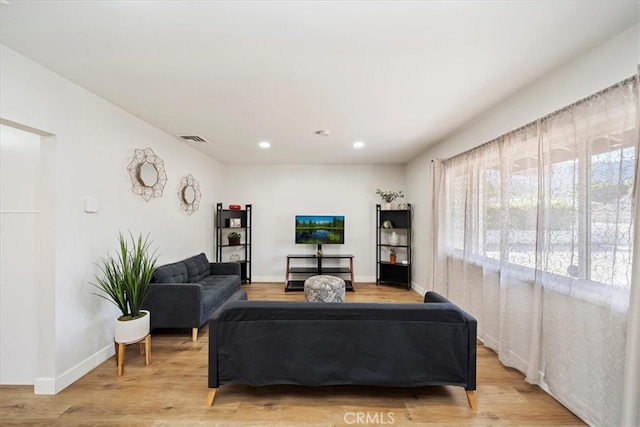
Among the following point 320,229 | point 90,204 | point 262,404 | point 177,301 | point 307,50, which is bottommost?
point 262,404

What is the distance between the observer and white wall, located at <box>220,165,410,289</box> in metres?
5.71

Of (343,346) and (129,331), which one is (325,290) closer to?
(343,346)

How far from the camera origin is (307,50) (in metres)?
1.77

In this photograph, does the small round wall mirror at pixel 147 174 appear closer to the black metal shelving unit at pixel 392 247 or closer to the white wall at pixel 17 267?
the white wall at pixel 17 267

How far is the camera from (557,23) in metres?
1.52

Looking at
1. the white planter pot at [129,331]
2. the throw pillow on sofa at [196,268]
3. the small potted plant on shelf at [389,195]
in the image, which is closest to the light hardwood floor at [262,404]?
the white planter pot at [129,331]

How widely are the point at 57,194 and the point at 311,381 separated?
258cm

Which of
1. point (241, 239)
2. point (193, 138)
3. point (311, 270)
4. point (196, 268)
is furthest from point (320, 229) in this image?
point (193, 138)

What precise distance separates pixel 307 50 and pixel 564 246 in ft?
7.91

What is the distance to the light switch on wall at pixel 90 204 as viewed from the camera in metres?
2.40

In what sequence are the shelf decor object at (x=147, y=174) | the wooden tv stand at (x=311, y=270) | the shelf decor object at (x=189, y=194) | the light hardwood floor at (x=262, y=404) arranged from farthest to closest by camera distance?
1. the wooden tv stand at (x=311, y=270)
2. the shelf decor object at (x=189, y=194)
3. the shelf decor object at (x=147, y=174)
4. the light hardwood floor at (x=262, y=404)

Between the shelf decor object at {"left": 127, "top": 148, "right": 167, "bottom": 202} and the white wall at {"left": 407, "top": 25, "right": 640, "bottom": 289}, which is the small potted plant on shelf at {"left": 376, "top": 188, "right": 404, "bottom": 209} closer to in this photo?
the white wall at {"left": 407, "top": 25, "right": 640, "bottom": 289}

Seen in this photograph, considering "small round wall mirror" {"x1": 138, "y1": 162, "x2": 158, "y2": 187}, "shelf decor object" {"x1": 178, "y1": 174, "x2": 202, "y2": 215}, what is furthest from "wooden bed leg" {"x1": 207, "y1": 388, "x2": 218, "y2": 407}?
"shelf decor object" {"x1": 178, "y1": 174, "x2": 202, "y2": 215}

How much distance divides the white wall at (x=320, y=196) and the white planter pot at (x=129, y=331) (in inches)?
133
